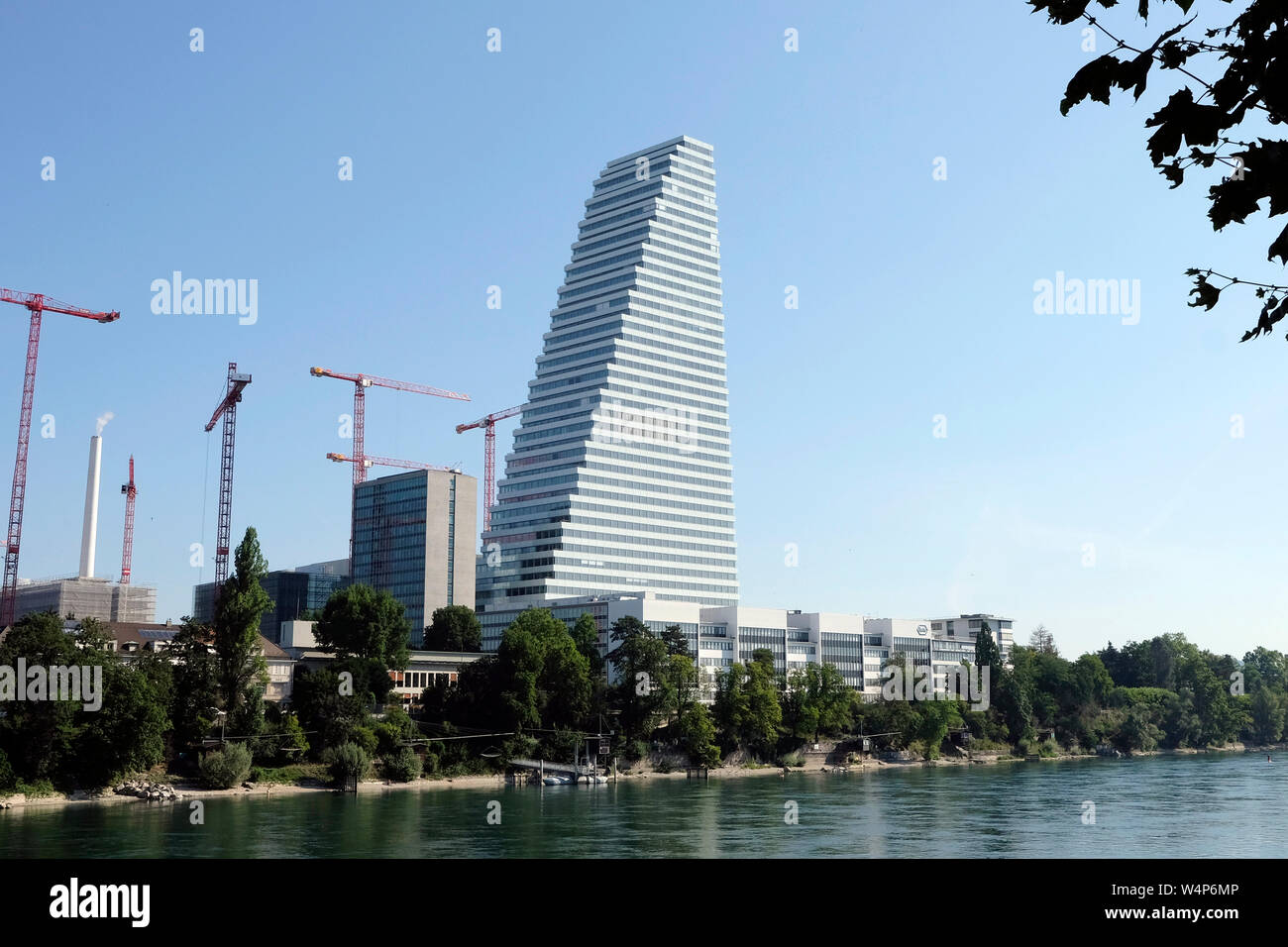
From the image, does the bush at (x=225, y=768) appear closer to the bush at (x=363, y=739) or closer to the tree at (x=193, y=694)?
the tree at (x=193, y=694)

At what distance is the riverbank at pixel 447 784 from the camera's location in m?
94.9

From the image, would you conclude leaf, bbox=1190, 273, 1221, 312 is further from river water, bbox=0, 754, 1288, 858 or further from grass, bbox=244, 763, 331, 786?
grass, bbox=244, 763, 331, 786

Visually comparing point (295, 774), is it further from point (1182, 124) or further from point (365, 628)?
point (1182, 124)

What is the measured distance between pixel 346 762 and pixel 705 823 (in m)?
42.9

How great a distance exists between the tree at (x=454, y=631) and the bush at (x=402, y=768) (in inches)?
2095

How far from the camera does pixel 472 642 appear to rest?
177 metres

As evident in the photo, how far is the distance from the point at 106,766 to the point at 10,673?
36.0 feet

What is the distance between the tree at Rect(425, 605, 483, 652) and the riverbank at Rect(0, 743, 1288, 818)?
42286mm

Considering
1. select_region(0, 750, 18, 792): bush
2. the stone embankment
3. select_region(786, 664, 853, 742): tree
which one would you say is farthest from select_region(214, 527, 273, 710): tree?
select_region(786, 664, 853, 742): tree

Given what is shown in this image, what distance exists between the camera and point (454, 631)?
174 meters

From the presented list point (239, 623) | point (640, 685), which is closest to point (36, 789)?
point (239, 623)

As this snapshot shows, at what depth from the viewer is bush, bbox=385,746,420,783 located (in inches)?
4670
